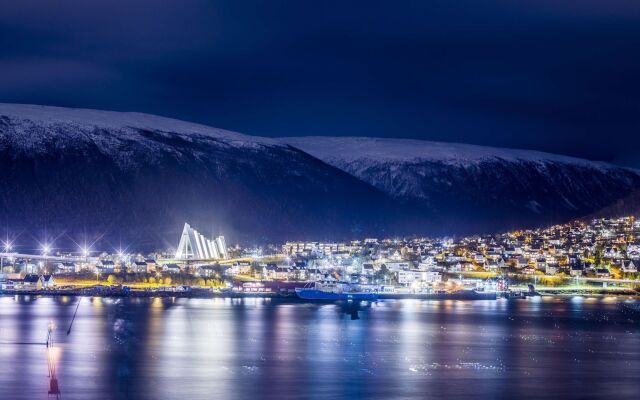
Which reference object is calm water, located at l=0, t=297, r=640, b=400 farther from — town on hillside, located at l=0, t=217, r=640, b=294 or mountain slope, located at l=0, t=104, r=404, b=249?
mountain slope, located at l=0, t=104, r=404, b=249

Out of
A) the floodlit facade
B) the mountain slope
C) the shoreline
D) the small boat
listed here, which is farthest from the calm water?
the mountain slope

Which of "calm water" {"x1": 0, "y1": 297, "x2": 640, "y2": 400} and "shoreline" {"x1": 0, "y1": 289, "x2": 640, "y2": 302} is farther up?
"shoreline" {"x1": 0, "y1": 289, "x2": 640, "y2": 302}

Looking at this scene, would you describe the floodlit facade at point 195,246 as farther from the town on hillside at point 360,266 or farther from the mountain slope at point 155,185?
the mountain slope at point 155,185

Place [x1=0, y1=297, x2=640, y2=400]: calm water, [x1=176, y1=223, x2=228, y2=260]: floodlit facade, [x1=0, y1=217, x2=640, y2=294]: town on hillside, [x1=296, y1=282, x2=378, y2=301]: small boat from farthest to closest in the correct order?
1. [x1=176, y1=223, x2=228, y2=260]: floodlit facade
2. [x1=0, y1=217, x2=640, y2=294]: town on hillside
3. [x1=296, y1=282, x2=378, y2=301]: small boat
4. [x1=0, y1=297, x2=640, y2=400]: calm water

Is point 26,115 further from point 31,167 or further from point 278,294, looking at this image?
point 278,294

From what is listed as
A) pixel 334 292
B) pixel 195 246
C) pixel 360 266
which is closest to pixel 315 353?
pixel 334 292

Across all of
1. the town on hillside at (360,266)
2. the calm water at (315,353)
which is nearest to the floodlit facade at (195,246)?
the town on hillside at (360,266)
